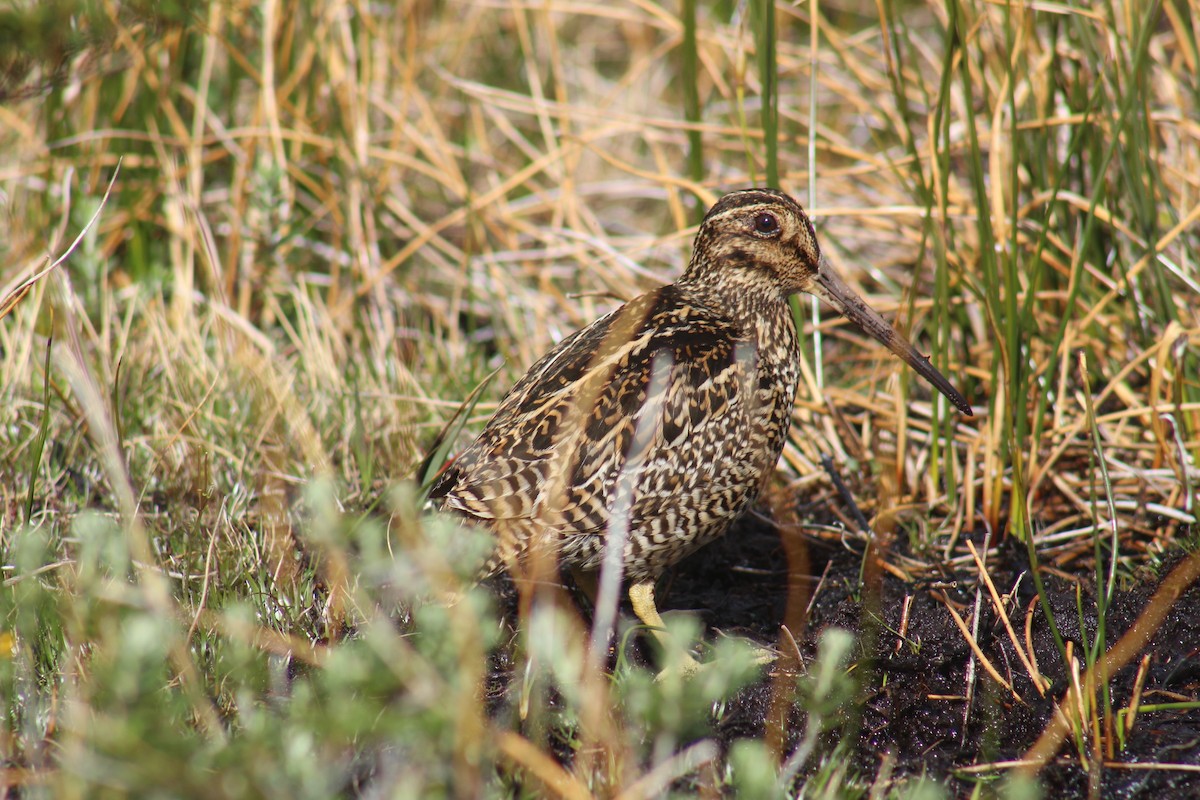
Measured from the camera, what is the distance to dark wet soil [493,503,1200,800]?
8.73 feet

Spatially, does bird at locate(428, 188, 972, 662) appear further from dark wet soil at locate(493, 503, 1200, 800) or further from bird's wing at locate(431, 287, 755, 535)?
dark wet soil at locate(493, 503, 1200, 800)

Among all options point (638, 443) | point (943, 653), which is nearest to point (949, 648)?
point (943, 653)

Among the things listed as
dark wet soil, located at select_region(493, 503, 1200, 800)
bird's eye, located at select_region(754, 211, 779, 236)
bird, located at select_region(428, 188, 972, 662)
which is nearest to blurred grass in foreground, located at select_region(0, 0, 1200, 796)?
dark wet soil, located at select_region(493, 503, 1200, 800)

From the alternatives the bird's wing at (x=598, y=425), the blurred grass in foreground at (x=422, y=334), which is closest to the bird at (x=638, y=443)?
the bird's wing at (x=598, y=425)

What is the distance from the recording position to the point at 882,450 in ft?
13.2

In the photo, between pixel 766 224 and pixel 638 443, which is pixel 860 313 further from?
pixel 638 443

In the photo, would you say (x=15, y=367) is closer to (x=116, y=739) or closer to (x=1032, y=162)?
(x=116, y=739)

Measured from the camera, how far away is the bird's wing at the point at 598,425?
3.04 meters

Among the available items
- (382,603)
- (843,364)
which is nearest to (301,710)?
(382,603)

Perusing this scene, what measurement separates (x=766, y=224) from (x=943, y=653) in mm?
1274

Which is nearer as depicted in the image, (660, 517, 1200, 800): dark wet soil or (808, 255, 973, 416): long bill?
(660, 517, 1200, 800): dark wet soil

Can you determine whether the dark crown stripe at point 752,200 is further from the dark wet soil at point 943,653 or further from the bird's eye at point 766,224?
the dark wet soil at point 943,653

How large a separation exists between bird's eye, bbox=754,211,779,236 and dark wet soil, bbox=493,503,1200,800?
0.91 m

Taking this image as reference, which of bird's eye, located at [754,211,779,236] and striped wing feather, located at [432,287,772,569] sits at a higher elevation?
bird's eye, located at [754,211,779,236]
